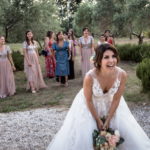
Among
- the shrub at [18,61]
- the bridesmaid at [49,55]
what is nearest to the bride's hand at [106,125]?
the bridesmaid at [49,55]

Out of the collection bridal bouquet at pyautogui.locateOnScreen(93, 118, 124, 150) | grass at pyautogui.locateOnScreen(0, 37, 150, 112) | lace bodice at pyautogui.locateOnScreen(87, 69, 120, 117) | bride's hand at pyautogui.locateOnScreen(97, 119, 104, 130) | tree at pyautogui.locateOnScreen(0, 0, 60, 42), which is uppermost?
tree at pyautogui.locateOnScreen(0, 0, 60, 42)

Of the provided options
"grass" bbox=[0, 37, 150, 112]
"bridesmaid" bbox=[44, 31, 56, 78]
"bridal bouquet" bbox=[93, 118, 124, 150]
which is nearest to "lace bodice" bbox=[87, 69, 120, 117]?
"bridal bouquet" bbox=[93, 118, 124, 150]

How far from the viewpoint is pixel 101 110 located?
443 centimetres

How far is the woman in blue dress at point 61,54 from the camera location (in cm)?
1116

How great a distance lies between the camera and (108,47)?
405cm

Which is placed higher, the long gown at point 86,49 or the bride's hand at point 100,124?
the long gown at point 86,49

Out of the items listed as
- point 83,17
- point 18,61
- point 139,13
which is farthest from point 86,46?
point 83,17

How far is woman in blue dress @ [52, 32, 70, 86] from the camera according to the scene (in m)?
11.2

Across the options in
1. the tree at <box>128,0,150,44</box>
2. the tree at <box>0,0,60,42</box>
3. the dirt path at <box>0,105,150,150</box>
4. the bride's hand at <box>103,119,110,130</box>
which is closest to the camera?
the bride's hand at <box>103,119,110,130</box>

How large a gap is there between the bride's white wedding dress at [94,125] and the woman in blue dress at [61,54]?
6596mm

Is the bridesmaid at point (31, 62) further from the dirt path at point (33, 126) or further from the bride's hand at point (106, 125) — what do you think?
the bride's hand at point (106, 125)

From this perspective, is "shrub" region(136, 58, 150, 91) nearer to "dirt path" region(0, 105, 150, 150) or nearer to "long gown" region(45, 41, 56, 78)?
"dirt path" region(0, 105, 150, 150)

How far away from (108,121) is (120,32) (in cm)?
1693

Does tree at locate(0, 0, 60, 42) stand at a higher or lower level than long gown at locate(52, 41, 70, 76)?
higher
